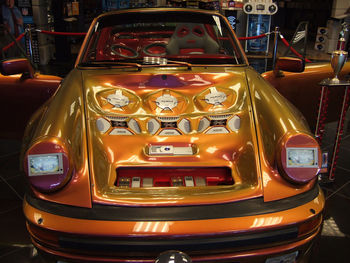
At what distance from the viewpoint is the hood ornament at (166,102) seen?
6.39 ft

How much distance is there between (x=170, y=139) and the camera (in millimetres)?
1799

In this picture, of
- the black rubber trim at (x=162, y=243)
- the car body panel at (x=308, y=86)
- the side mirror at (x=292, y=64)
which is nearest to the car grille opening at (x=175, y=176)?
the black rubber trim at (x=162, y=243)

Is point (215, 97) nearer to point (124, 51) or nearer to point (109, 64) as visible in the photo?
point (109, 64)

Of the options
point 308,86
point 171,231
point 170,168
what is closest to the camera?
point 171,231

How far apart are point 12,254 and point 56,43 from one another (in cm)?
685

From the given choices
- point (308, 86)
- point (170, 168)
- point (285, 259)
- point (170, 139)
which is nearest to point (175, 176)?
point (170, 168)

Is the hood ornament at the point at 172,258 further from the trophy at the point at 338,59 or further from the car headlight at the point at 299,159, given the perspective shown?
the trophy at the point at 338,59

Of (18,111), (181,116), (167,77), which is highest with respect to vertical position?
(167,77)

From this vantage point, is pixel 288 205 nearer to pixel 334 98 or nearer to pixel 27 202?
pixel 27 202

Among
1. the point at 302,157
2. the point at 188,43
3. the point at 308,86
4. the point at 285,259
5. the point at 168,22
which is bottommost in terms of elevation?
the point at 285,259

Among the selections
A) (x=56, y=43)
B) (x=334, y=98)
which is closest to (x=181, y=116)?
(x=334, y=98)

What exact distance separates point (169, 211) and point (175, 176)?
29 centimetres

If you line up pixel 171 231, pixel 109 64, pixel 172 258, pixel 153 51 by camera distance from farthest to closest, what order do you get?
1. pixel 153 51
2. pixel 109 64
3. pixel 171 231
4. pixel 172 258

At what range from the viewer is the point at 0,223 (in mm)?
2379
